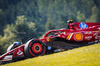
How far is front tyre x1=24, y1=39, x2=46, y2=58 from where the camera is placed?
628 cm

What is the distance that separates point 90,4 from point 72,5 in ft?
66.3

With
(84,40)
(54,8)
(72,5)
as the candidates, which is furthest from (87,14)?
(84,40)

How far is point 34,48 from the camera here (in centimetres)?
653

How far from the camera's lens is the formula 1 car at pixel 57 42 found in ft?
21.1

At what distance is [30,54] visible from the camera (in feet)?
20.6

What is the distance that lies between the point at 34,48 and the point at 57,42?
70.7 inches

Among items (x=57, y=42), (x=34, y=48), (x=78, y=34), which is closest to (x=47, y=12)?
(x=78, y=34)

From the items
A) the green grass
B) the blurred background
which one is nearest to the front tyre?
the green grass

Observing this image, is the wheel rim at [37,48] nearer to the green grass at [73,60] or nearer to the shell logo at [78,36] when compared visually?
the green grass at [73,60]

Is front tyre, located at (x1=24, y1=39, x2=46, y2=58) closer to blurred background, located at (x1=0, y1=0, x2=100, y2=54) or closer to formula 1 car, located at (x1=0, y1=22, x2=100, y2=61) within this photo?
formula 1 car, located at (x1=0, y1=22, x2=100, y2=61)

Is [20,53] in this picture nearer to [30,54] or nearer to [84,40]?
[30,54]

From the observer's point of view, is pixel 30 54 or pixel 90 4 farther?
pixel 90 4

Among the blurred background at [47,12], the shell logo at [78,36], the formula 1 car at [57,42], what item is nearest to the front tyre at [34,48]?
the formula 1 car at [57,42]

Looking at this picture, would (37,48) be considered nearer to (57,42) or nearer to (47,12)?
(57,42)
